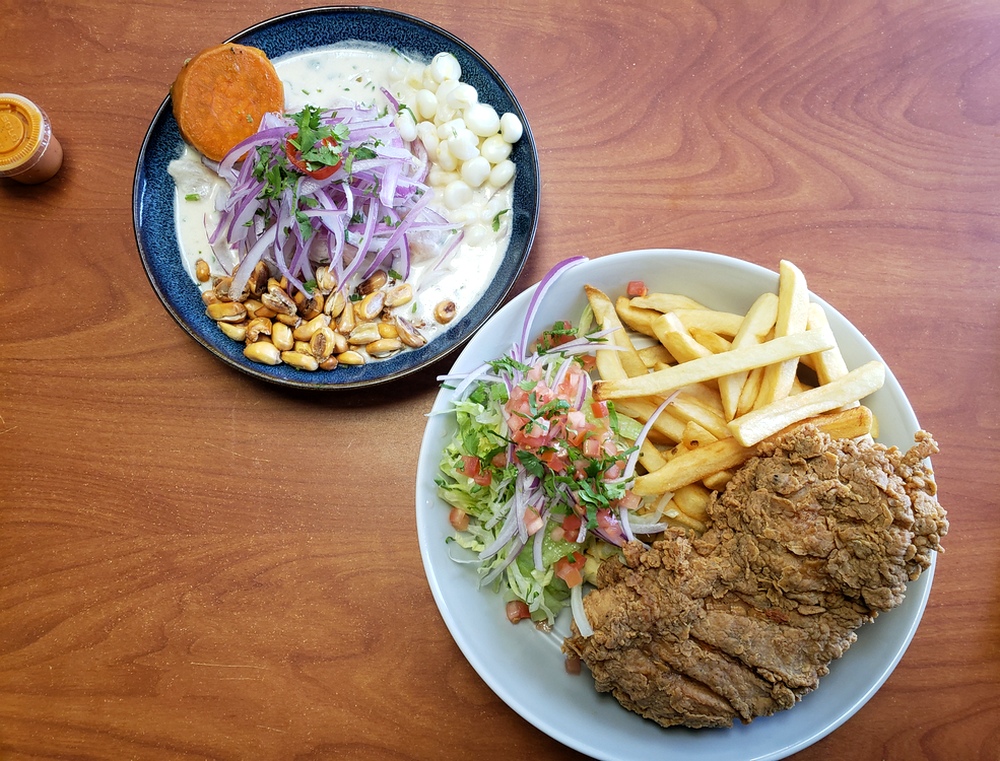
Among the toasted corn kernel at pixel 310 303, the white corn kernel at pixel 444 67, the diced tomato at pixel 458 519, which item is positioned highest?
the white corn kernel at pixel 444 67

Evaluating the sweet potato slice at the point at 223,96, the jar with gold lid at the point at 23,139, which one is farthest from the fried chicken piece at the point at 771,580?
the jar with gold lid at the point at 23,139

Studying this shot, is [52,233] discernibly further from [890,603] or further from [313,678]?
[890,603]

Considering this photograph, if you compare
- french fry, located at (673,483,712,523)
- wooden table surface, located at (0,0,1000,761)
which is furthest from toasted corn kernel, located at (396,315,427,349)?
french fry, located at (673,483,712,523)

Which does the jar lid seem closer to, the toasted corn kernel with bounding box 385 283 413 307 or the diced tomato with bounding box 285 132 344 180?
the diced tomato with bounding box 285 132 344 180

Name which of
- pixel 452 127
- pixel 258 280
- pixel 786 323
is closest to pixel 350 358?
pixel 258 280

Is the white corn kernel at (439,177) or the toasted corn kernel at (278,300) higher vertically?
the white corn kernel at (439,177)

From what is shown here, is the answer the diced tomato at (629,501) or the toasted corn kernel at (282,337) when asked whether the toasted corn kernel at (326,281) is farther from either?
the diced tomato at (629,501)

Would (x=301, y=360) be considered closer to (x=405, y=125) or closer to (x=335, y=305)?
(x=335, y=305)
